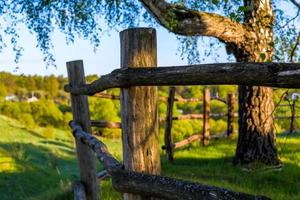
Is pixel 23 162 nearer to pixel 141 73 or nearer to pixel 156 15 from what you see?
pixel 156 15

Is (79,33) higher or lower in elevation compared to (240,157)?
higher

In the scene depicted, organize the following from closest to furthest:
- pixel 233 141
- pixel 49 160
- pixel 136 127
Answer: pixel 136 127 < pixel 233 141 < pixel 49 160

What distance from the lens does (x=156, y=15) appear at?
614cm

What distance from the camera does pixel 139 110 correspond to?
7.85 ft

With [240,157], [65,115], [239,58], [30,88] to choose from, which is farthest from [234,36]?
[30,88]

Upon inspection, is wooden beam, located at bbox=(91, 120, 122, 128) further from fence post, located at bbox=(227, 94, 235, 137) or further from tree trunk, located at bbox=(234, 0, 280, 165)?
fence post, located at bbox=(227, 94, 235, 137)

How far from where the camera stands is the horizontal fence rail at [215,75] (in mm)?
1599

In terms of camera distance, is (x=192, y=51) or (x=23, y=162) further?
(x=23, y=162)

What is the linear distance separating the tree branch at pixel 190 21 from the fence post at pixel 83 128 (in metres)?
1.91

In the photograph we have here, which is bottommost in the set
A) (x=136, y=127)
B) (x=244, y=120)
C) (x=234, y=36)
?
(x=244, y=120)

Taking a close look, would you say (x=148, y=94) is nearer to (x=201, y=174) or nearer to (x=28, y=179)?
(x=201, y=174)

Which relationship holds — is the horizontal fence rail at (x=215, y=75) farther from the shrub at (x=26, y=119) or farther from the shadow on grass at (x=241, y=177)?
the shrub at (x=26, y=119)

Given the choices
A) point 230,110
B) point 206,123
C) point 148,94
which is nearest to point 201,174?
point 206,123

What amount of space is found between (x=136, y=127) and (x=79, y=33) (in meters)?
3.91
